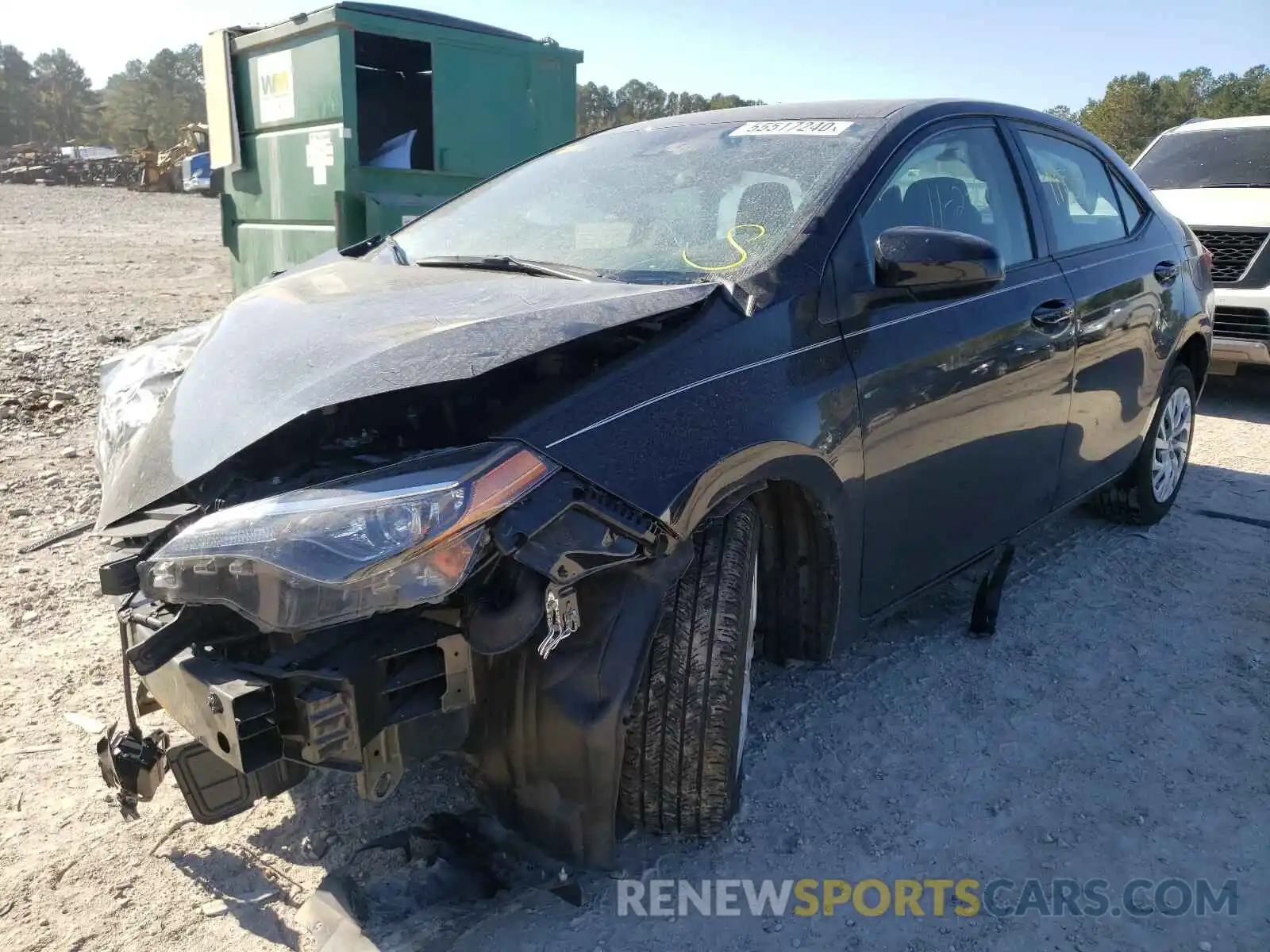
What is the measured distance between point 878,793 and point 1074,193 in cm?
241

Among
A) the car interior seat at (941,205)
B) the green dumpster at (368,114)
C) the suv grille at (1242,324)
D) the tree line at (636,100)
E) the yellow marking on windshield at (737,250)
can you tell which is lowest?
the suv grille at (1242,324)

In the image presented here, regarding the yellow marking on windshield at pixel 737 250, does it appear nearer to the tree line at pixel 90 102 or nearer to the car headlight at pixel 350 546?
the car headlight at pixel 350 546

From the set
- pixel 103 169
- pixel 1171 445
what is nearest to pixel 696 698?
pixel 1171 445

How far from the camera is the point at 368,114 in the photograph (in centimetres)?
770

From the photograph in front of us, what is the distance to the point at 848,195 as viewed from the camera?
8.33 feet

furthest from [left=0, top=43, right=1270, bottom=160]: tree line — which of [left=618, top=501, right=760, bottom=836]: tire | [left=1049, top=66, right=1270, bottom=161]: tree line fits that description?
[left=618, top=501, right=760, bottom=836]: tire

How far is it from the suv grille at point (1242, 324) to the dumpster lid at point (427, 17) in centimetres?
552

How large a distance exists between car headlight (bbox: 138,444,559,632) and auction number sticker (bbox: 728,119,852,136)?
65.0 inches

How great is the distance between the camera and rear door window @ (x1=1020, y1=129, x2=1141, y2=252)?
3.42 metres

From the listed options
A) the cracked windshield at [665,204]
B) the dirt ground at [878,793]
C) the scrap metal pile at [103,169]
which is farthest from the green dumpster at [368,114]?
the scrap metal pile at [103,169]

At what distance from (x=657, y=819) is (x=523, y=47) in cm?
663

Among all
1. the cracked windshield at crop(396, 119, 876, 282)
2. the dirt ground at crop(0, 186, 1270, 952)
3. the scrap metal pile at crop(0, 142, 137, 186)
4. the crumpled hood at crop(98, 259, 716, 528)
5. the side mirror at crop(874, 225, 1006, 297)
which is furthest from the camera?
the scrap metal pile at crop(0, 142, 137, 186)

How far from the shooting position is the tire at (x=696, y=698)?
6.89 feet

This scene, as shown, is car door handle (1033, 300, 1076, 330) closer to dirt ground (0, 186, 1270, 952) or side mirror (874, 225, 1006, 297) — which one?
side mirror (874, 225, 1006, 297)
